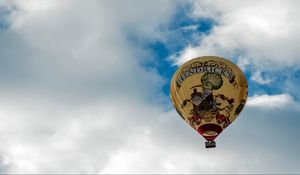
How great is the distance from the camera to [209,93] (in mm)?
83000

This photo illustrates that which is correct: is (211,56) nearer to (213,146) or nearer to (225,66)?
(225,66)

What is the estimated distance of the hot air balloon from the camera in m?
83.2

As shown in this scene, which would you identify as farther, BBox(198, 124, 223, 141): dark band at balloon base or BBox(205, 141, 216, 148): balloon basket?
BBox(205, 141, 216, 148): balloon basket

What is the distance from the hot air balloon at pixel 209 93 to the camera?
3275 inches

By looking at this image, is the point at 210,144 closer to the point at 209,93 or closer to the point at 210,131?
the point at 210,131

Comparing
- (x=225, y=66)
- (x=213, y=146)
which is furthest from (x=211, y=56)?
(x=213, y=146)

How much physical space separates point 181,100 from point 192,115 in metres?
1.34

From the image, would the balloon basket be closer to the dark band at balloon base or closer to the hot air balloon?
the hot air balloon

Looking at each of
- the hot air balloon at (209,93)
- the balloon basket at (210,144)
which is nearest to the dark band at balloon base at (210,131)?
the hot air balloon at (209,93)

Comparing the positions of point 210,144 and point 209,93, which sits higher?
point 209,93

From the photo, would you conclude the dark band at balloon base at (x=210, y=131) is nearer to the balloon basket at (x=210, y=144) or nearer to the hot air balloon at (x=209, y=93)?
the hot air balloon at (x=209, y=93)

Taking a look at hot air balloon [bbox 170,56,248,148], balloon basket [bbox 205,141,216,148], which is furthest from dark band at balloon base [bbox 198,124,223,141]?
balloon basket [bbox 205,141,216,148]

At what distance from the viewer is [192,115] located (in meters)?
83.8

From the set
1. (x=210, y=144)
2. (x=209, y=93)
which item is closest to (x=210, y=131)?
(x=210, y=144)
